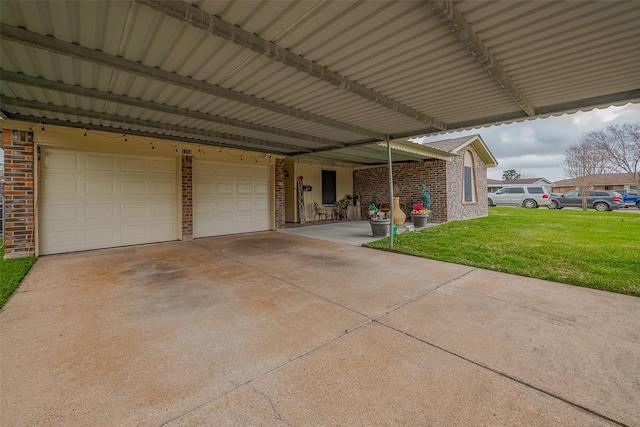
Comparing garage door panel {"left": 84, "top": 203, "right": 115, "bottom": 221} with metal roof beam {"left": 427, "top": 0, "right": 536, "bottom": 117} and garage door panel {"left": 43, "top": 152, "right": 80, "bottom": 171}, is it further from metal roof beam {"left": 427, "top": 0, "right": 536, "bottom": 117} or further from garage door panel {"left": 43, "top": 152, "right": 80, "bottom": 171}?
metal roof beam {"left": 427, "top": 0, "right": 536, "bottom": 117}

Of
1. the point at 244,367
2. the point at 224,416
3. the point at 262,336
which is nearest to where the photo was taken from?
the point at 224,416

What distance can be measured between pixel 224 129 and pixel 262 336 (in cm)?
497

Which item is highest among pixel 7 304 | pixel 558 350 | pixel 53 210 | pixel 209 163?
pixel 209 163

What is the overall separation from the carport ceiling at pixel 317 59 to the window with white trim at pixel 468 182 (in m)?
7.28

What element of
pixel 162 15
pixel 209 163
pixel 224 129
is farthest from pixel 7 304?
pixel 209 163

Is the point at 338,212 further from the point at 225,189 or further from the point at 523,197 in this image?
the point at 523,197

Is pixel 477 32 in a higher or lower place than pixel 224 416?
higher

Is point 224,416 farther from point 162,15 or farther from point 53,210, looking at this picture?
point 53,210

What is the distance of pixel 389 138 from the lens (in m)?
6.59

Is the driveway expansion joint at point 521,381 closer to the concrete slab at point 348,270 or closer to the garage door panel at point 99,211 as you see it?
the concrete slab at point 348,270

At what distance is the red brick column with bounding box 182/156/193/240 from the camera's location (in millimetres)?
7246

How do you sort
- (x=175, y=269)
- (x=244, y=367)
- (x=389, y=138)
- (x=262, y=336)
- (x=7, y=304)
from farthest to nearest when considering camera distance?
(x=389, y=138), (x=175, y=269), (x=7, y=304), (x=262, y=336), (x=244, y=367)

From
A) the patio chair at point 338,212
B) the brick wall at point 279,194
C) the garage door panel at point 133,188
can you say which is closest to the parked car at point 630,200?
the patio chair at point 338,212

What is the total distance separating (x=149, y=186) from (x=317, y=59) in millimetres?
5845
